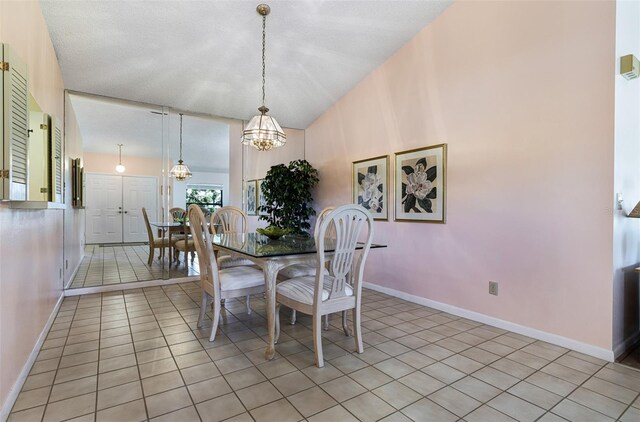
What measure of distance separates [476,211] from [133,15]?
3.50m

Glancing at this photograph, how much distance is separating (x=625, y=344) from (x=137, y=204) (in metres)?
5.63

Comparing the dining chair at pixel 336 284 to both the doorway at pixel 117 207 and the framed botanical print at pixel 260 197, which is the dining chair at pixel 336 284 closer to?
the framed botanical print at pixel 260 197

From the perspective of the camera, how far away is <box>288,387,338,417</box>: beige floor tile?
1.63 meters

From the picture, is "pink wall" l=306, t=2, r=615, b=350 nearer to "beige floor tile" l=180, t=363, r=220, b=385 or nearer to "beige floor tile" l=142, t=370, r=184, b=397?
"beige floor tile" l=180, t=363, r=220, b=385

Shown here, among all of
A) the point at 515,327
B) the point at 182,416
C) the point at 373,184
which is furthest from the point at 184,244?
the point at 515,327

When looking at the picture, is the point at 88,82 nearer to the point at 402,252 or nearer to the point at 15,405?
the point at 15,405

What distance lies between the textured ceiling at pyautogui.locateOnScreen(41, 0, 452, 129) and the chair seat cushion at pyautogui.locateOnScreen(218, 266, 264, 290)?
2310 millimetres

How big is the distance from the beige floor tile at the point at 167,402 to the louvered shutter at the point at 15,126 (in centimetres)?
120

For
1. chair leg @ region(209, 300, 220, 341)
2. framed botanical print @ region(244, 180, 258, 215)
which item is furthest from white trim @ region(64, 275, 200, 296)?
chair leg @ region(209, 300, 220, 341)

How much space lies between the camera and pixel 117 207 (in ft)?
15.9

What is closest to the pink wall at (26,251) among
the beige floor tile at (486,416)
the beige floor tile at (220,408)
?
the beige floor tile at (220,408)

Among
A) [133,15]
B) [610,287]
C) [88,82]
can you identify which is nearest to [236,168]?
[88,82]

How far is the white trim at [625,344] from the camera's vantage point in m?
2.22

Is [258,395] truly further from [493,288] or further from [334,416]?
[493,288]
